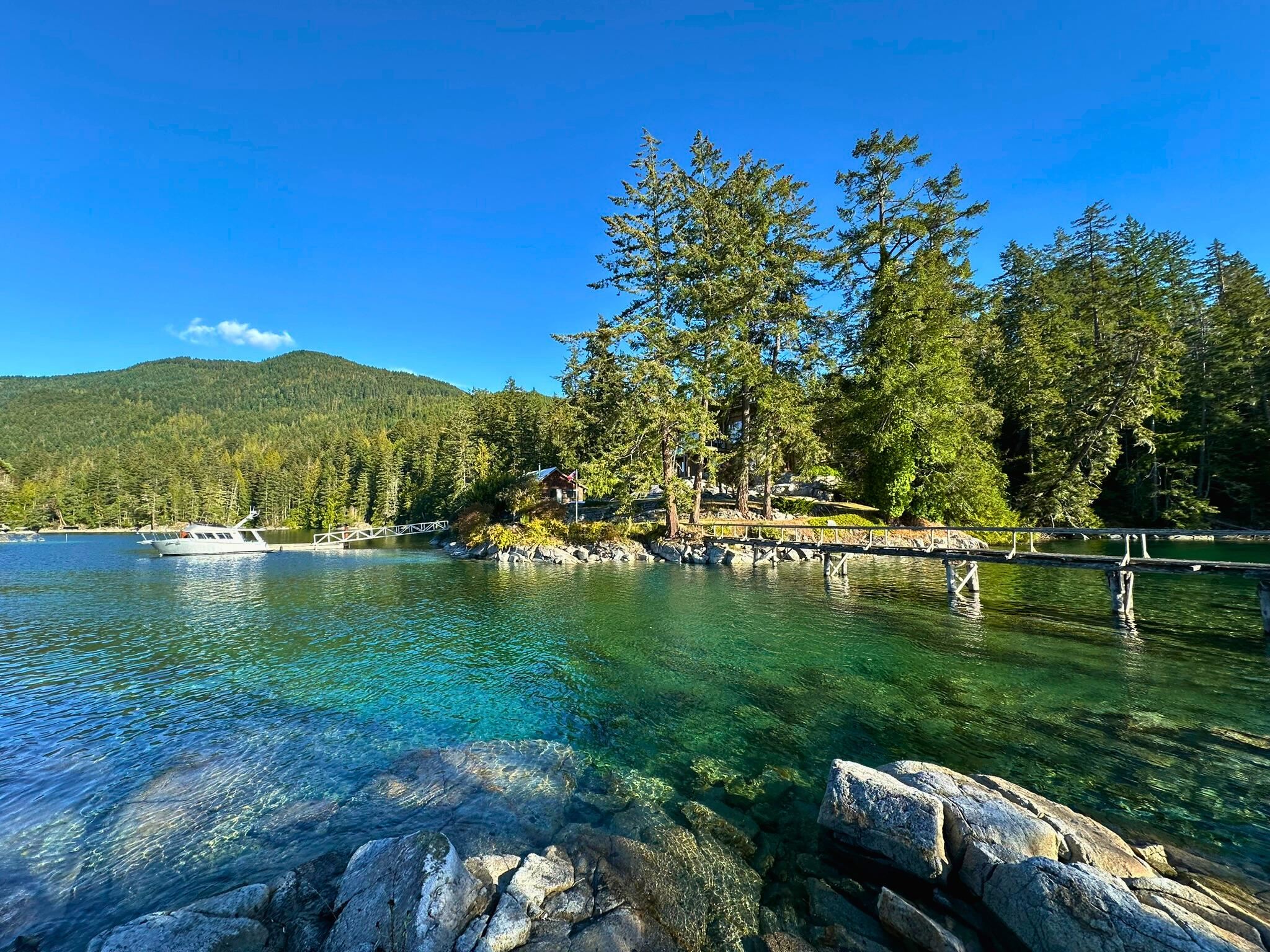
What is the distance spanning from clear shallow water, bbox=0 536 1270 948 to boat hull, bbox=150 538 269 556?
27257 mm

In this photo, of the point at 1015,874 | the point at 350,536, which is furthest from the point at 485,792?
the point at 350,536

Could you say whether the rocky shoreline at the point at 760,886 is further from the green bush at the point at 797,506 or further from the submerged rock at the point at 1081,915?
the green bush at the point at 797,506

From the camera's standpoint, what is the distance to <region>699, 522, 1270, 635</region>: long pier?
43.6 ft

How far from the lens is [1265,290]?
3703 cm

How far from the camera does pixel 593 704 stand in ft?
34.2

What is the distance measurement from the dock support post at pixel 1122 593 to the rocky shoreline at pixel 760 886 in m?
13.7

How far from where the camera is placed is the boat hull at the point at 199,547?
4478cm

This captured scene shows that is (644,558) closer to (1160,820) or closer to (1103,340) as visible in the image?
(1160,820)

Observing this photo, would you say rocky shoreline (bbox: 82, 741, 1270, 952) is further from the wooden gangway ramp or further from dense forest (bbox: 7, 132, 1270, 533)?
the wooden gangway ramp

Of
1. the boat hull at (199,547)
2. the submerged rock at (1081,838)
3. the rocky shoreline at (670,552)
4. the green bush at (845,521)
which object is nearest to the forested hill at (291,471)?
the rocky shoreline at (670,552)

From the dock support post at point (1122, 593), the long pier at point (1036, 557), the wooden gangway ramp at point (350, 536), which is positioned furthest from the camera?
the wooden gangway ramp at point (350, 536)

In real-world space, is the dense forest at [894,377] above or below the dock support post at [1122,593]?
above

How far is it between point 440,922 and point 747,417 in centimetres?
3542

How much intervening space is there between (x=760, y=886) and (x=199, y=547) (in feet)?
187
